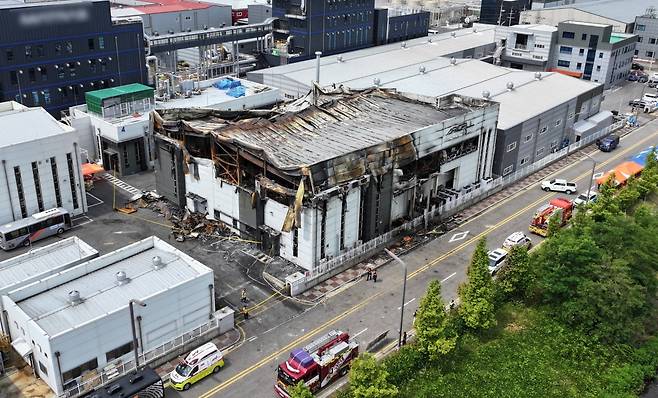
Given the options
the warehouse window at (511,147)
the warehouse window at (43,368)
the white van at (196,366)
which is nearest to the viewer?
the warehouse window at (43,368)

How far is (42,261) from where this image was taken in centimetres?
5322

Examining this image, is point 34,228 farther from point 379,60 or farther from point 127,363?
point 379,60

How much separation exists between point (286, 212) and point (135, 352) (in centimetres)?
1936

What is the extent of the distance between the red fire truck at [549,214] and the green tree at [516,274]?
40.6ft

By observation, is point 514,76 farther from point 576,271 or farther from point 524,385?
point 524,385

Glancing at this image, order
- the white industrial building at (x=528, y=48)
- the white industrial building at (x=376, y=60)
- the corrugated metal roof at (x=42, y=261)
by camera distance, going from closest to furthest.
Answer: the corrugated metal roof at (x=42, y=261)
the white industrial building at (x=376, y=60)
the white industrial building at (x=528, y=48)

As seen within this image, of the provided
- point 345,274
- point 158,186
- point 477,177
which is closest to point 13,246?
point 158,186

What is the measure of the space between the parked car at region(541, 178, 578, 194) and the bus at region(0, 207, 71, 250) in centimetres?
5792

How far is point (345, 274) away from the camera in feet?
195

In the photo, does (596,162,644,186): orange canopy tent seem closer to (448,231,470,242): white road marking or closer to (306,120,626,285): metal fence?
(306,120,626,285): metal fence

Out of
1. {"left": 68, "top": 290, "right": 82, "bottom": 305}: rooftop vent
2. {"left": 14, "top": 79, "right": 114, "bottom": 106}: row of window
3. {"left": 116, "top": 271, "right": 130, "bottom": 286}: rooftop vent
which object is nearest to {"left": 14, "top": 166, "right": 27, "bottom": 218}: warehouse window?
{"left": 116, "top": 271, "right": 130, "bottom": 286}: rooftop vent

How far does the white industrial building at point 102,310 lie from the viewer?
42656 millimetres

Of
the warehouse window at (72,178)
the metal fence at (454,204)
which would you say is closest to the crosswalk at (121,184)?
the warehouse window at (72,178)

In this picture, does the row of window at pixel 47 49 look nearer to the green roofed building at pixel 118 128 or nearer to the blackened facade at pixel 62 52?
the blackened facade at pixel 62 52
